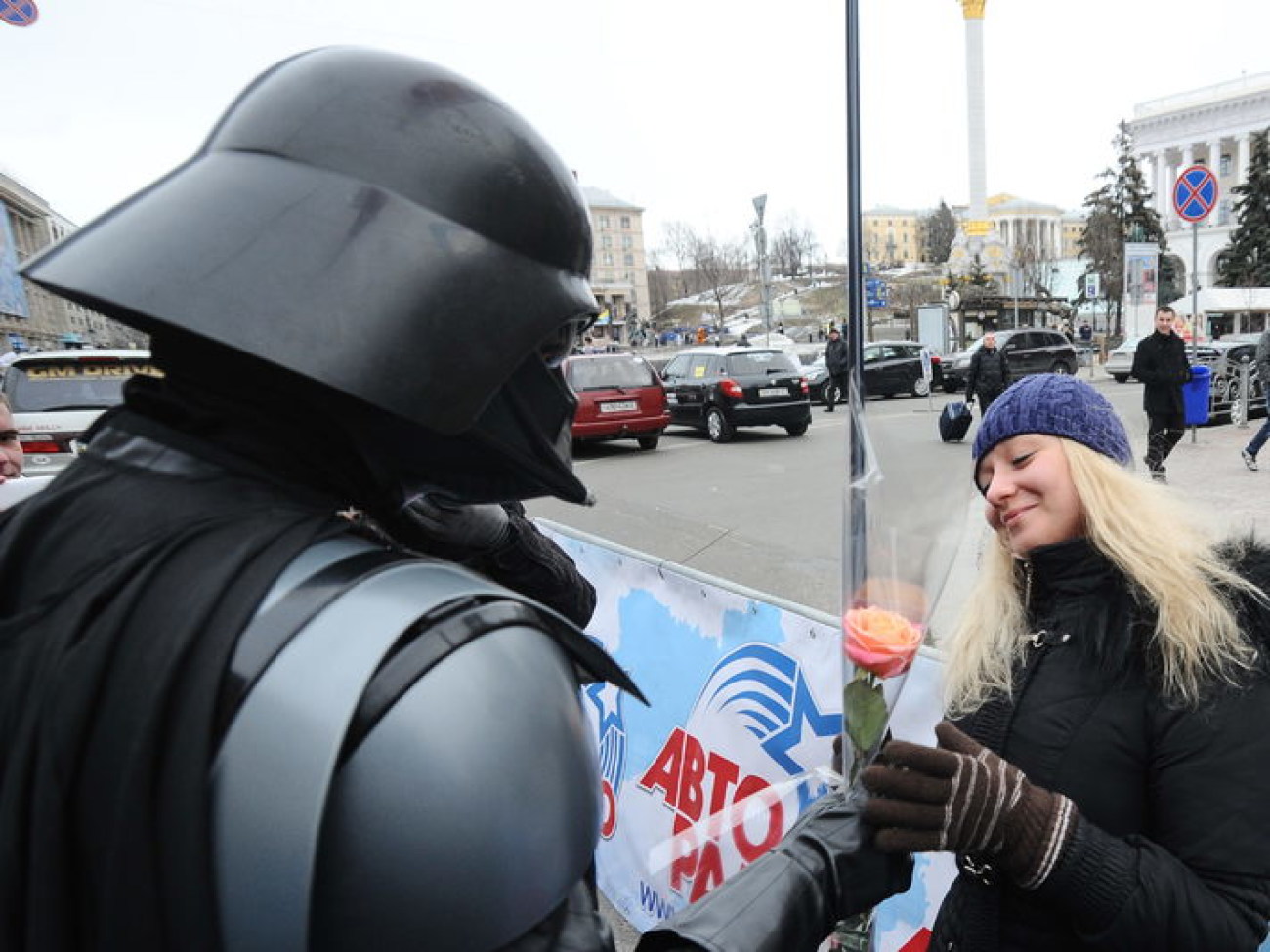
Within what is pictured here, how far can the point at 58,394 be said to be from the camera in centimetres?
772

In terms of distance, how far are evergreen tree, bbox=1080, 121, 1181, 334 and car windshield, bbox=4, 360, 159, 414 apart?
5548cm

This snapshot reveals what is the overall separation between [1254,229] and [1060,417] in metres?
62.0

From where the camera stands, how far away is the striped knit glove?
1.13 meters

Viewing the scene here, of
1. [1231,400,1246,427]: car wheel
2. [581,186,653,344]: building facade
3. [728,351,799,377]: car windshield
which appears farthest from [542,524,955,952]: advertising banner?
[581,186,653,344]: building facade

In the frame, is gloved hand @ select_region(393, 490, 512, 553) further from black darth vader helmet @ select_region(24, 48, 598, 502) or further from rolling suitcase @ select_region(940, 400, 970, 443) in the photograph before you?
rolling suitcase @ select_region(940, 400, 970, 443)

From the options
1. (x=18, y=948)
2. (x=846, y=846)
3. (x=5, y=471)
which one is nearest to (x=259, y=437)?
(x=18, y=948)

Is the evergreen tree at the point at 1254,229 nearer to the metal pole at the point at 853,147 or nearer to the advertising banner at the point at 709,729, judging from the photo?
the advertising banner at the point at 709,729

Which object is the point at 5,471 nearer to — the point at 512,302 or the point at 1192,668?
the point at 512,302

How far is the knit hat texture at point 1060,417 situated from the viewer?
156 cm

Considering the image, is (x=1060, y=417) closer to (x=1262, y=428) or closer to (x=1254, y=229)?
(x=1262, y=428)

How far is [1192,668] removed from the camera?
1.26m

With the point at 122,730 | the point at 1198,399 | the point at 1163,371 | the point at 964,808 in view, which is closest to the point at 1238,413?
the point at 1198,399

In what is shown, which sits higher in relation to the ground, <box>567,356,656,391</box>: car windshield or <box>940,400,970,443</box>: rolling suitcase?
<box>940,400,970,443</box>: rolling suitcase

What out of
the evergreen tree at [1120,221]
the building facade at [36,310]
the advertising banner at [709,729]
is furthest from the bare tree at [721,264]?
the advertising banner at [709,729]
